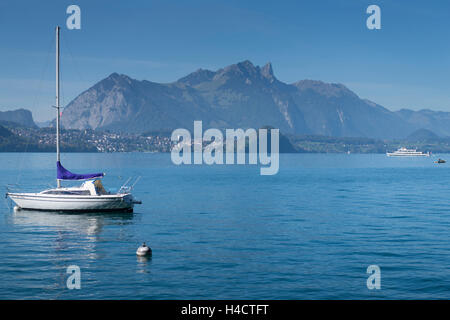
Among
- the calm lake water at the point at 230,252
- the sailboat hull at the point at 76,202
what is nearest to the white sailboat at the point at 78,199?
the sailboat hull at the point at 76,202

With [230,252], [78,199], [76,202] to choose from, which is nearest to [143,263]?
[230,252]

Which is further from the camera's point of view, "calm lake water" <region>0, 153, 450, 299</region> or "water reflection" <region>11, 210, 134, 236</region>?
"water reflection" <region>11, 210, 134, 236</region>

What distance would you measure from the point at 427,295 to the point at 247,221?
31.3m

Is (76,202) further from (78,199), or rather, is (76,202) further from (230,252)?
(230,252)

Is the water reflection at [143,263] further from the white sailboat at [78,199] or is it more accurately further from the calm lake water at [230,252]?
the white sailboat at [78,199]

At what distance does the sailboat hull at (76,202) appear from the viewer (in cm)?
5850

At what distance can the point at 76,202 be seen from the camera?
58.6 m

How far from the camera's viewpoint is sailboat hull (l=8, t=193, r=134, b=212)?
192 ft

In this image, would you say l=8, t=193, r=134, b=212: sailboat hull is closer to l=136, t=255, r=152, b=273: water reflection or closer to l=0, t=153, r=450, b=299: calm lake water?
l=0, t=153, r=450, b=299: calm lake water

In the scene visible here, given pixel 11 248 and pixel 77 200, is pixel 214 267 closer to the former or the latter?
pixel 11 248

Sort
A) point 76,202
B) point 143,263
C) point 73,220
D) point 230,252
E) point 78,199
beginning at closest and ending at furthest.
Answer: point 143,263 → point 230,252 → point 73,220 → point 78,199 → point 76,202

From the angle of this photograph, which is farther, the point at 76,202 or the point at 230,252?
the point at 76,202

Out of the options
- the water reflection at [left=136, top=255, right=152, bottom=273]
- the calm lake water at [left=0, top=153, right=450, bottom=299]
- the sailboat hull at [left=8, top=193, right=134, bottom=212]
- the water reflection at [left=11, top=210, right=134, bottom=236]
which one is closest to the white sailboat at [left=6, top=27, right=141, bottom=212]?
the sailboat hull at [left=8, top=193, right=134, bottom=212]


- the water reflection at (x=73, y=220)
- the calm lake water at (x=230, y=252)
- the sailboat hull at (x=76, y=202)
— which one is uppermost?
the sailboat hull at (x=76, y=202)
